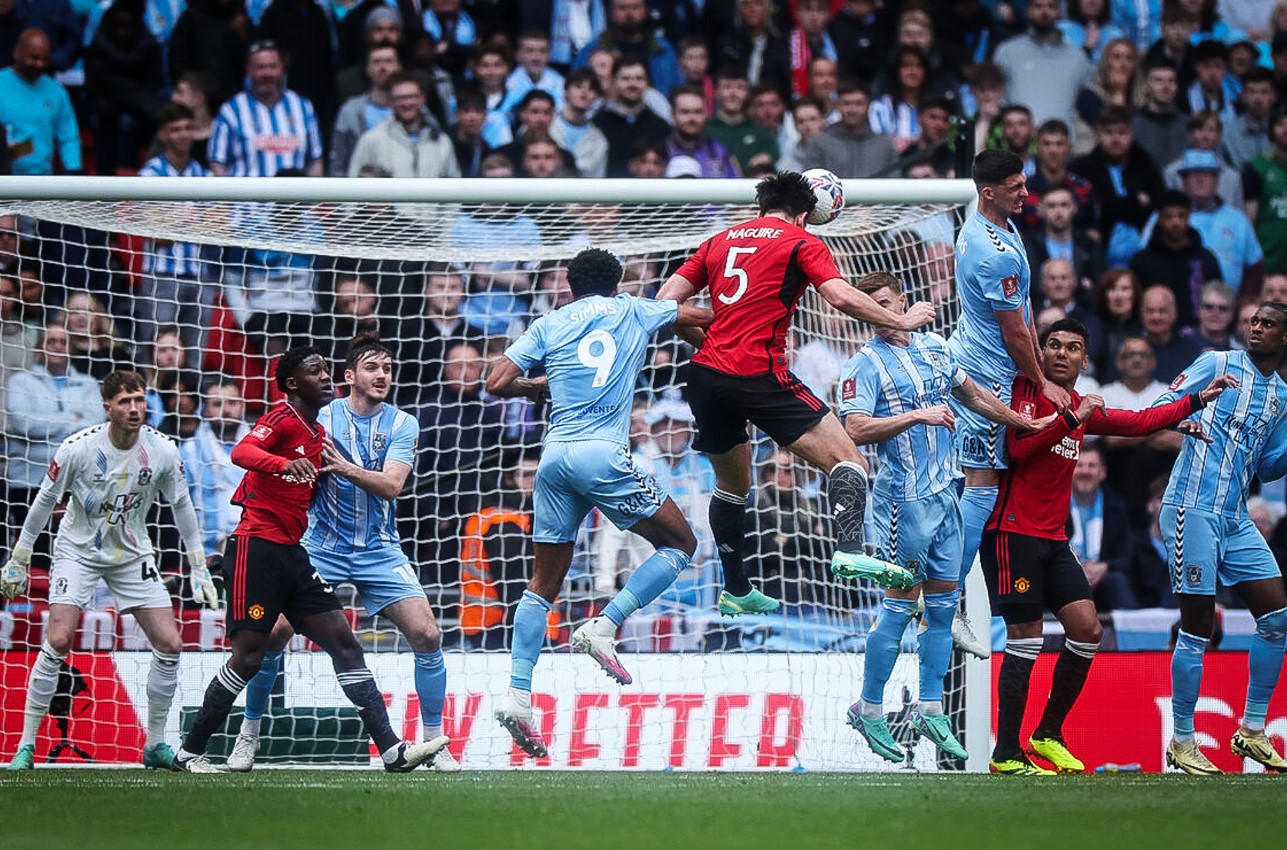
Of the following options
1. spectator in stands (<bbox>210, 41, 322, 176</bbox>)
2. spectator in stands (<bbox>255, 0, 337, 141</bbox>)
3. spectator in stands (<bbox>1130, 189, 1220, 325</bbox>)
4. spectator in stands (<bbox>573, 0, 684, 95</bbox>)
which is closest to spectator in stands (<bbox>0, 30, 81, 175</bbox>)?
spectator in stands (<bbox>210, 41, 322, 176</bbox>)

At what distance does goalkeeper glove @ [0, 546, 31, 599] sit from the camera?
1002 centimetres

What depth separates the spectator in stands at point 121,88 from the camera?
14219 millimetres

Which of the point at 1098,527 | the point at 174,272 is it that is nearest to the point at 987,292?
the point at 1098,527

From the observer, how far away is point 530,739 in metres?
8.80

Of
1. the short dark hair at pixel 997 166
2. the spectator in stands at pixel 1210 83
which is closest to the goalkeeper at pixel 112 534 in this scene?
the short dark hair at pixel 997 166

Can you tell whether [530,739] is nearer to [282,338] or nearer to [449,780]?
[449,780]

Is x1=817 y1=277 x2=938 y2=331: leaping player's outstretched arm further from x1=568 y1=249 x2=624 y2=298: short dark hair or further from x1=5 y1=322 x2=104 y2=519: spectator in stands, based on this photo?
x1=5 y1=322 x2=104 y2=519: spectator in stands

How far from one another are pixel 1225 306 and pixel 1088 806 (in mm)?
7583

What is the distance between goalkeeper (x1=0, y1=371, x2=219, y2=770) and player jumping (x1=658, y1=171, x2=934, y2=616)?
3.63 metres

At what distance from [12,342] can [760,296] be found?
5.68 meters

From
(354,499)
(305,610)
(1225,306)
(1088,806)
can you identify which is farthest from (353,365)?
(1225,306)

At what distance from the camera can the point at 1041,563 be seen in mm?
9180

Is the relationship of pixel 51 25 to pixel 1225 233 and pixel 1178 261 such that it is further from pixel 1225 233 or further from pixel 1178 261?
pixel 1225 233

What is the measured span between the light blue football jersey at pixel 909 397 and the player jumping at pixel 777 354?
0.67 m
